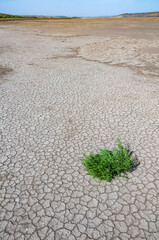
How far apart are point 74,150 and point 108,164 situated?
30.9 inches

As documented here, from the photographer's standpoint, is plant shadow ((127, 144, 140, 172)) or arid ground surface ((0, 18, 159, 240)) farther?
plant shadow ((127, 144, 140, 172))

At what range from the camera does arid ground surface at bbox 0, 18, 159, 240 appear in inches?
94.0

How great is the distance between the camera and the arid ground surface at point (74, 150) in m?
2.39

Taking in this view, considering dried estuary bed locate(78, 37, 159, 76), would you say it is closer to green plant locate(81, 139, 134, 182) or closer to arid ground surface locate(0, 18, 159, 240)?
arid ground surface locate(0, 18, 159, 240)

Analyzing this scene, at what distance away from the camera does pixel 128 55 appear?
1059cm

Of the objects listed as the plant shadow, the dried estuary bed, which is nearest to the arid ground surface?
the plant shadow

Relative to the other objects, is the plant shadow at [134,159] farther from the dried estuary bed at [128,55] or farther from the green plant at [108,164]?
the dried estuary bed at [128,55]

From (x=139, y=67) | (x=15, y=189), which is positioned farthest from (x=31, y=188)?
(x=139, y=67)

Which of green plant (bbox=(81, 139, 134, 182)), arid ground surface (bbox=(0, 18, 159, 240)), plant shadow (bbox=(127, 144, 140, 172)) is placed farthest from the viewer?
plant shadow (bbox=(127, 144, 140, 172))

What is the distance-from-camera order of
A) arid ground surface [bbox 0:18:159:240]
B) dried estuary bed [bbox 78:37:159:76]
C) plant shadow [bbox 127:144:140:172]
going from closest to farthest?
arid ground surface [bbox 0:18:159:240]
plant shadow [bbox 127:144:140:172]
dried estuary bed [bbox 78:37:159:76]

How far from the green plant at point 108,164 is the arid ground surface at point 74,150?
0.11 metres

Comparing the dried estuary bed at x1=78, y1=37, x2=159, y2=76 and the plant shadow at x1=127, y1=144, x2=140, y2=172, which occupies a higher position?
the dried estuary bed at x1=78, y1=37, x2=159, y2=76

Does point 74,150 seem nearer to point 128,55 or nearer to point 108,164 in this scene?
point 108,164

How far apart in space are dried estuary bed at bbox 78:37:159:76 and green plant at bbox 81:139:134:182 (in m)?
5.58
